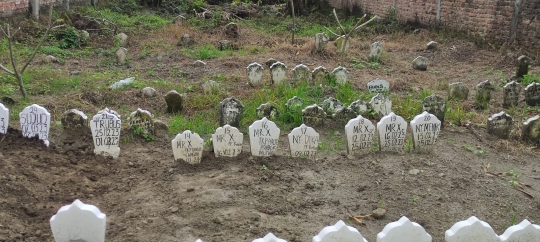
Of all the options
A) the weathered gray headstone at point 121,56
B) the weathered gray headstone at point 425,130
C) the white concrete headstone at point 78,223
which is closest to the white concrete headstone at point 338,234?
the white concrete headstone at point 78,223

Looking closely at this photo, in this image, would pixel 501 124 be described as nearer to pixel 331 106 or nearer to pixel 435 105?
pixel 435 105

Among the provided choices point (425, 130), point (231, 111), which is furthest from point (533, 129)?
point (231, 111)

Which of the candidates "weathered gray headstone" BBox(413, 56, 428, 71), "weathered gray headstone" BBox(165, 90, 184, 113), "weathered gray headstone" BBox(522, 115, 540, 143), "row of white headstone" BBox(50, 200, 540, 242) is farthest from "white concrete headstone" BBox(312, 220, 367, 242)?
"weathered gray headstone" BBox(413, 56, 428, 71)

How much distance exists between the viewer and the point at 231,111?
5.65 meters

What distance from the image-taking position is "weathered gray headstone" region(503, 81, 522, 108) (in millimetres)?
6594

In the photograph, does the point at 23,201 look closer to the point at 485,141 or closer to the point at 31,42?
the point at 485,141

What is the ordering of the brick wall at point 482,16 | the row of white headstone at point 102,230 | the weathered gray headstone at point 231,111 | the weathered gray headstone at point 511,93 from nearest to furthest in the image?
the row of white headstone at point 102,230 < the weathered gray headstone at point 231,111 < the weathered gray headstone at point 511,93 < the brick wall at point 482,16

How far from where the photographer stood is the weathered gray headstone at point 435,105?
571 centimetres

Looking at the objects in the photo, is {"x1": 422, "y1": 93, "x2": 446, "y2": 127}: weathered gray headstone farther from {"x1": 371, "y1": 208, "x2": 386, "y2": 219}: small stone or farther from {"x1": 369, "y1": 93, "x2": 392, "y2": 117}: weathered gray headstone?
{"x1": 371, "y1": 208, "x2": 386, "y2": 219}: small stone


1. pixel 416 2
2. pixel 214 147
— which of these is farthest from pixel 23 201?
pixel 416 2

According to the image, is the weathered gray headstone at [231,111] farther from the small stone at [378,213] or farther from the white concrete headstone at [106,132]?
the small stone at [378,213]

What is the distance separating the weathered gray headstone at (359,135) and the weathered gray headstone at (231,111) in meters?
1.42

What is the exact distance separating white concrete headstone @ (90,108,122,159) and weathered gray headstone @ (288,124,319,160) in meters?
1.59

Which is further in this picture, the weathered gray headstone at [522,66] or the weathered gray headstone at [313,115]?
the weathered gray headstone at [522,66]
